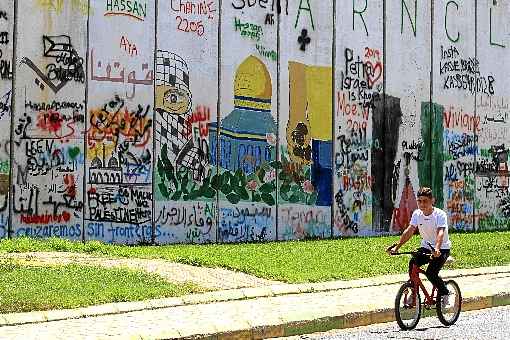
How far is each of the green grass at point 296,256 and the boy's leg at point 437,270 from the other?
10.2ft

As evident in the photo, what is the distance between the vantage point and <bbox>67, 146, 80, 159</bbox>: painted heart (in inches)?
770

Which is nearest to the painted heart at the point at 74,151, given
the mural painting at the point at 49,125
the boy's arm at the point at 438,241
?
the mural painting at the point at 49,125

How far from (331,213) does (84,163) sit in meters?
7.80

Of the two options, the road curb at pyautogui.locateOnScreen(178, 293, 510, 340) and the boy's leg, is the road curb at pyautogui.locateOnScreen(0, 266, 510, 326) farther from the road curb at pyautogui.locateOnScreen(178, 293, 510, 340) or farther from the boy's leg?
the boy's leg

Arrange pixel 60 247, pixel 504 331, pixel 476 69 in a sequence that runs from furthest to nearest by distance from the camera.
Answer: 1. pixel 476 69
2. pixel 60 247
3. pixel 504 331

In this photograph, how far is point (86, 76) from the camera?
19844 millimetres

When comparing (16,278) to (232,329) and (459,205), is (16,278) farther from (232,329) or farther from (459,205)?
(459,205)

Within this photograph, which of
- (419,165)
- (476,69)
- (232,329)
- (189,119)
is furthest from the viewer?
(476,69)

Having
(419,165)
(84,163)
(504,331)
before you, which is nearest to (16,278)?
(504,331)

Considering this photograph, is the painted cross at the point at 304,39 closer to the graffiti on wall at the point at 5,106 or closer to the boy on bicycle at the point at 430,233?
the graffiti on wall at the point at 5,106

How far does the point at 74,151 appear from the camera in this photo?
773 inches

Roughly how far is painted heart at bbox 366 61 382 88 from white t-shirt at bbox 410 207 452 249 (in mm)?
15067

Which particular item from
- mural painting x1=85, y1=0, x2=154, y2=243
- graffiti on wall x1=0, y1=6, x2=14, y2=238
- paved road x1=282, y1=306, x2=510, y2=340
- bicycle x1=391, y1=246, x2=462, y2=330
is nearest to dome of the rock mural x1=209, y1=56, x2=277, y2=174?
mural painting x1=85, y1=0, x2=154, y2=243

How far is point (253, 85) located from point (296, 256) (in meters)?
6.59
